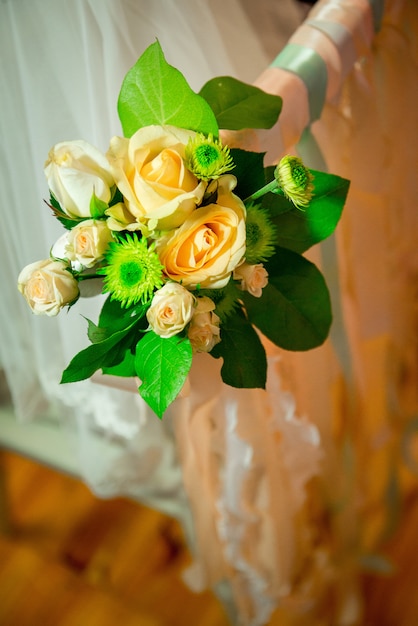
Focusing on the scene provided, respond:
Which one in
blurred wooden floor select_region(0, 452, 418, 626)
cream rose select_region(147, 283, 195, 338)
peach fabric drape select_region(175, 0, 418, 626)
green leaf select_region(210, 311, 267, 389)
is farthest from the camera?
blurred wooden floor select_region(0, 452, 418, 626)

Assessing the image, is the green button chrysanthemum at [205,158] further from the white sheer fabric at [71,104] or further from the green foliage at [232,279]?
the white sheer fabric at [71,104]

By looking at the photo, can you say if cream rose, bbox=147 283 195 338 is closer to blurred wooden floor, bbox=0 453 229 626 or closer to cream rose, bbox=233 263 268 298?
cream rose, bbox=233 263 268 298

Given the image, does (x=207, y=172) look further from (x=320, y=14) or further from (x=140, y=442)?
(x=140, y=442)

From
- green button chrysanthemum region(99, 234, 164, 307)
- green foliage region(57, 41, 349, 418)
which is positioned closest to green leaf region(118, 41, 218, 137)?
green foliage region(57, 41, 349, 418)

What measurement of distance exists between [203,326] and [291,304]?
0.40 feet

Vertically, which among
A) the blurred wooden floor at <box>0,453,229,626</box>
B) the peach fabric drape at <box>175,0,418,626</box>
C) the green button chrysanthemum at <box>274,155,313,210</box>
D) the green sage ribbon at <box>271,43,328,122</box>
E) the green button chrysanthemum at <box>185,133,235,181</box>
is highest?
the green sage ribbon at <box>271,43,328,122</box>

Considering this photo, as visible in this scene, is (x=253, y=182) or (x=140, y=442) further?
(x=140, y=442)

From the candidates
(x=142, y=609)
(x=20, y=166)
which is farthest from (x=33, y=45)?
(x=142, y=609)

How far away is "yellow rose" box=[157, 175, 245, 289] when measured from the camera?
15.1 inches

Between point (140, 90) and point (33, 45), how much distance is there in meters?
0.17

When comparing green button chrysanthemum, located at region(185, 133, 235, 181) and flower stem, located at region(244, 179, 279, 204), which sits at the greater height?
green button chrysanthemum, located at region(185, 133, 235, 181)

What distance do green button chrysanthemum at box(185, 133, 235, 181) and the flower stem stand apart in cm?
3

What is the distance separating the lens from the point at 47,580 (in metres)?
1.20

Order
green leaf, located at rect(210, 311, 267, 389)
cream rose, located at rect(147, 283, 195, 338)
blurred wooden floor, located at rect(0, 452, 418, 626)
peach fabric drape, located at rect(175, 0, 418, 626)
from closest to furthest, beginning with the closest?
cream rose, located at rect(147, 283, 195, 338) → green leaf, located at rect(210, 311, 267, 389) → peach fabric drape, located at rect(175, 0, 418, 626) → blurred wooden floor, located at rect(0, 452, 418, 626)
